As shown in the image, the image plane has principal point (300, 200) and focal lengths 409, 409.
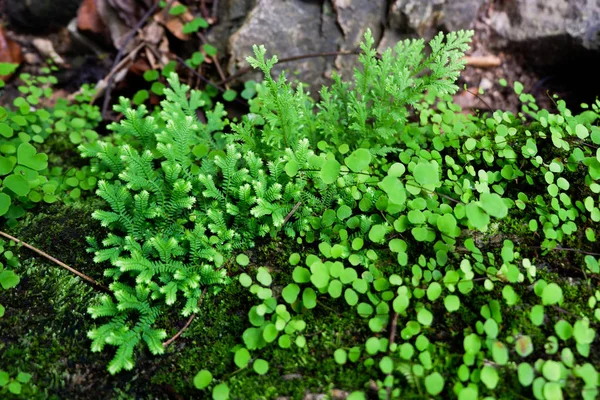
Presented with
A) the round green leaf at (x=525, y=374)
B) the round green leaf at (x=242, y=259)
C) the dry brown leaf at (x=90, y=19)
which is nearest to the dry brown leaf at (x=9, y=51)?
the dry brown leaf at (x=90, y=19)

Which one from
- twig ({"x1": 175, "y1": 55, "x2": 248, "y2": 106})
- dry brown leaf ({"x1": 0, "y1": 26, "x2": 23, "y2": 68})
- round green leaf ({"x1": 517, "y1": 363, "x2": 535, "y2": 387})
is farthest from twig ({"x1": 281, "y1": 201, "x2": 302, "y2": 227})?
dry brown leaf ({"x1": 0, "y1": 26, "x2": 23, "y2": 68})

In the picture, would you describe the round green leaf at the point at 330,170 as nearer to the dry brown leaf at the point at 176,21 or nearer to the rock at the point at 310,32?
the rock at the point at 310,32

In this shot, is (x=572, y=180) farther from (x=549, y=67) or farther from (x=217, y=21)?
(x=217, y=21)

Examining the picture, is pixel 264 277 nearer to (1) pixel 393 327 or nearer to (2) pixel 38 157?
(1) pixel 393 327

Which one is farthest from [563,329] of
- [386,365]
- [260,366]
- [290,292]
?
[260,366]

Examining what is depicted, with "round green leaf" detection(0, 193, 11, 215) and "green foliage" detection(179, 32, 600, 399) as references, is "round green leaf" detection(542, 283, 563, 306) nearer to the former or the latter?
"green foliage" detection(179, 32, 600, 399)
